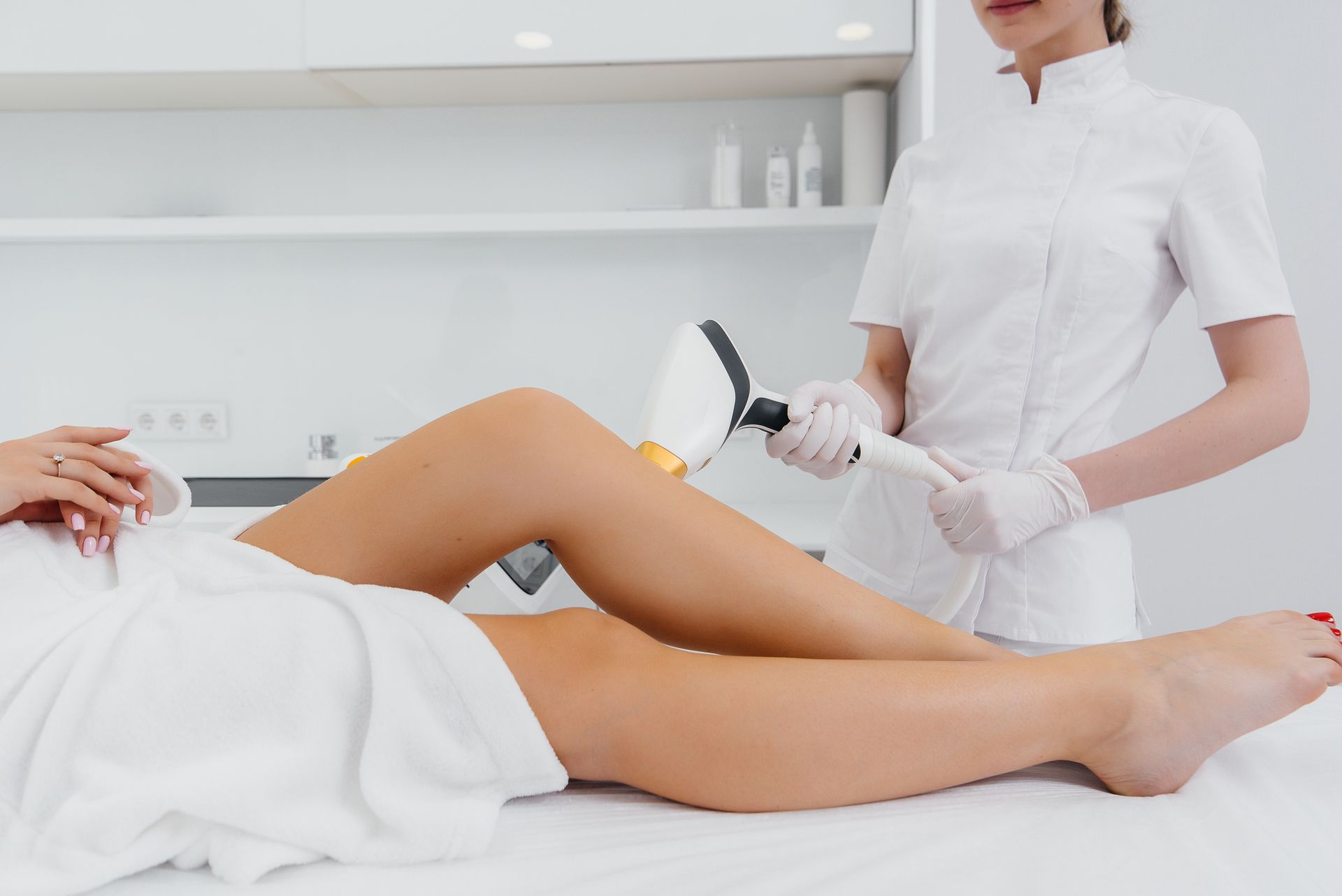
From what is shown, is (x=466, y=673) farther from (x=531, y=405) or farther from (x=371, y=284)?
(x=371, y=284)

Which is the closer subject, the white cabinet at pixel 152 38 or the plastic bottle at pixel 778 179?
the white cabinet at pixel 152 38

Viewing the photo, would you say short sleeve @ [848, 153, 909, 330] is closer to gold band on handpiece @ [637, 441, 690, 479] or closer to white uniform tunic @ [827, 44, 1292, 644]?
white uniform tunic @ [827, 44, 1292, 644]

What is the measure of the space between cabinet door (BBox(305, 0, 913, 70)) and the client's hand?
1448mm

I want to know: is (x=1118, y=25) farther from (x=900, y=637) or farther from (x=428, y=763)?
(x=428, y=763)

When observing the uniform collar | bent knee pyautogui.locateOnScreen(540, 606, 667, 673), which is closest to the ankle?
bent knee pyautogui.locateOnScreen(540, 606, 667, 673)

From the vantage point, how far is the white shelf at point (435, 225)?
2.20 meters

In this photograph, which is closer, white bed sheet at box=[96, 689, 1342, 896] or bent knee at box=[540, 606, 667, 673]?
white bed sheet at box=[96, 689, 1342, 896]

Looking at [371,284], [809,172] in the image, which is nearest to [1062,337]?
[809,172]

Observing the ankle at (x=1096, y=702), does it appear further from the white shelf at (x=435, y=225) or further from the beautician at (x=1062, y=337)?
the white shelf at (x=435, y=225)

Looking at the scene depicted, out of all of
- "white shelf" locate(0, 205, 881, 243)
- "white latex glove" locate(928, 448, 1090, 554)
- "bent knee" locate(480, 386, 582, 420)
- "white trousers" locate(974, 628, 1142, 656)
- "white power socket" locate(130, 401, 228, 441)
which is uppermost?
"white shelf" locate(0, 205, 881, 243)

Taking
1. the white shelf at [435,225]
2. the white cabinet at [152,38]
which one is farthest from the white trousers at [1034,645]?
the white cabinet at [152,38]

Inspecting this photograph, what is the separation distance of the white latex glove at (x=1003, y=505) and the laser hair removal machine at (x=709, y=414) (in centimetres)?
3

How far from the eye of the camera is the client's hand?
866 millimetres

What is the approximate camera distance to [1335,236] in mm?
1559
